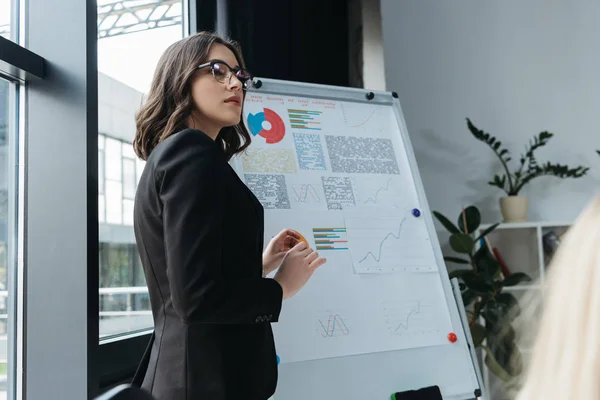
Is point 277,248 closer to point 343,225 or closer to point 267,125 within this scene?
point 343,225

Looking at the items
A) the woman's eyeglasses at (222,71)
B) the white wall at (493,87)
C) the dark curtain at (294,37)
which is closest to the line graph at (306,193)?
the woman's eyeglasses at (222,71)

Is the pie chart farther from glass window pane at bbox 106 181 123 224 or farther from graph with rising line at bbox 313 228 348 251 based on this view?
glass window pane at bbox 106 181 123 224

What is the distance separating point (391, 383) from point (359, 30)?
2291 millimetres

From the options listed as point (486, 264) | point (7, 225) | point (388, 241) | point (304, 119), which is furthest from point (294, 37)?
point (7, 225)

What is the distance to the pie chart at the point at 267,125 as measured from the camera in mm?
1983

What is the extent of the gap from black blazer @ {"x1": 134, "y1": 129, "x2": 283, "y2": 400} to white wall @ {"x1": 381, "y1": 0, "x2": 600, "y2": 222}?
101 inches

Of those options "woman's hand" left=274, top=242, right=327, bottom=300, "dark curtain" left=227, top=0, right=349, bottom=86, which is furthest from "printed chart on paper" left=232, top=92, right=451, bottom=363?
"dark curtain" left=227, top=0, right=349, bottom=86

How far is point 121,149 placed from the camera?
1960 mm

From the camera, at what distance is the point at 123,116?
1979mm

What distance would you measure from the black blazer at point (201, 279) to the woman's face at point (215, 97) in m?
0.17

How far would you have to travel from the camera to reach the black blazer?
41.4 inches

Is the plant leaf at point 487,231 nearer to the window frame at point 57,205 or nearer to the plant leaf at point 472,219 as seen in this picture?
the plant leaf at point 472,219

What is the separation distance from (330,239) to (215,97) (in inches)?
30.9

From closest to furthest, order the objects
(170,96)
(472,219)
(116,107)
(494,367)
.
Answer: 1. (170,96)
2. (116,107)
3. (494,367)
4. (472,219)
